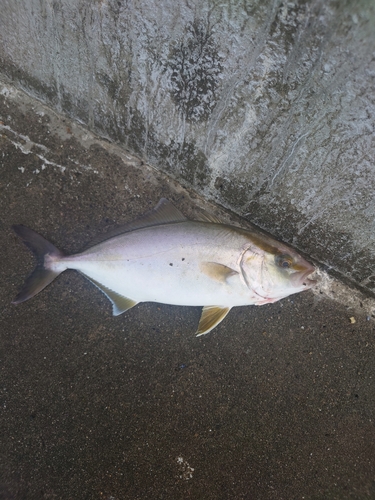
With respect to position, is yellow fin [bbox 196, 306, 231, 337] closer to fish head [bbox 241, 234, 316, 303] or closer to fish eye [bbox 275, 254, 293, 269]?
fish head [bbox 241, 234, 316, 303]

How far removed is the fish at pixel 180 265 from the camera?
7.22ft

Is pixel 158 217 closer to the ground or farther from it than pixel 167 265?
farther from it

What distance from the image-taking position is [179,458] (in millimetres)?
2490

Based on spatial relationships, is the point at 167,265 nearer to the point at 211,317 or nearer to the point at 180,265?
the point at 180,265

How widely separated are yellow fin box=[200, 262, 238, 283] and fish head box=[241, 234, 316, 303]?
10 centimetres

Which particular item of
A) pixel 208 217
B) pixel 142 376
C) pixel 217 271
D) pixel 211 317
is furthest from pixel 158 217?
pixel 142 376

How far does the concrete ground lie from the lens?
8.04ft


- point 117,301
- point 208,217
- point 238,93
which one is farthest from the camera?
point 117,301

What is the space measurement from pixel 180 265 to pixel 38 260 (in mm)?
1094

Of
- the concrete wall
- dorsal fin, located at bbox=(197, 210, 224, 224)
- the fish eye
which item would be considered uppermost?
the concrete wall

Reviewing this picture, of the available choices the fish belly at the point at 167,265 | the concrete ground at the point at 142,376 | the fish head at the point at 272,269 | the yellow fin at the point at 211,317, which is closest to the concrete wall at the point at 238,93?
the concrete ground at the point at 142,376

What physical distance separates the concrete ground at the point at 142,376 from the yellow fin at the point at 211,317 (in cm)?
25

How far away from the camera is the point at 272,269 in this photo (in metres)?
2.19

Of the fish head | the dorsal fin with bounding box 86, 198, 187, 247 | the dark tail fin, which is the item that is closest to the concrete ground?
the dark tail fin
